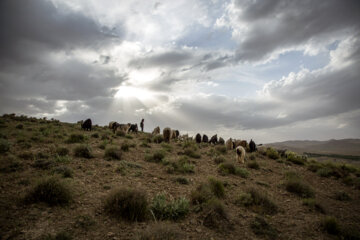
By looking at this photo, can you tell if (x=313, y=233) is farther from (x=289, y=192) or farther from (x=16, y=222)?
(x=16, y=222)

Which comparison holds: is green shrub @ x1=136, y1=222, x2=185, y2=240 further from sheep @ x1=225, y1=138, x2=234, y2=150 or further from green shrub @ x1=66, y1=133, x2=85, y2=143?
sheep @ x1=225, y1=138, x2=234, y2=150

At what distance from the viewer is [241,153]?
1412 centimetres

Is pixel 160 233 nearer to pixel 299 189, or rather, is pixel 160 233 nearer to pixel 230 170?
pixel 230 170

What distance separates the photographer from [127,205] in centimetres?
465

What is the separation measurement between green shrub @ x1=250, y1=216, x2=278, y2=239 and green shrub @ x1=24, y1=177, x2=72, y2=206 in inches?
210

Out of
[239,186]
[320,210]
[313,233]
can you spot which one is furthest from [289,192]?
[313,233]

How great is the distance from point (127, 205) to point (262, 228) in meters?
3.95

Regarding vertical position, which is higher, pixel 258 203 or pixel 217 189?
pixel 217 189

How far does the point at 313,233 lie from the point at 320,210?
96.1 inches

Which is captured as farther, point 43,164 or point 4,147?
point 4,147

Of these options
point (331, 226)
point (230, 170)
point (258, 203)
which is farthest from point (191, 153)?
point (331, 226)

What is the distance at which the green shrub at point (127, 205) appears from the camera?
4.54 meters

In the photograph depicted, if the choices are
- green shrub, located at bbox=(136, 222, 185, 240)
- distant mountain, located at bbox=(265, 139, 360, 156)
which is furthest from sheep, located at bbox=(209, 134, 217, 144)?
distant mountain, located at bbox=(265, 139, 360, 156)

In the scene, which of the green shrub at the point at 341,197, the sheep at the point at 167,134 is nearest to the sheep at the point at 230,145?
the sheep at the point at 167,134
